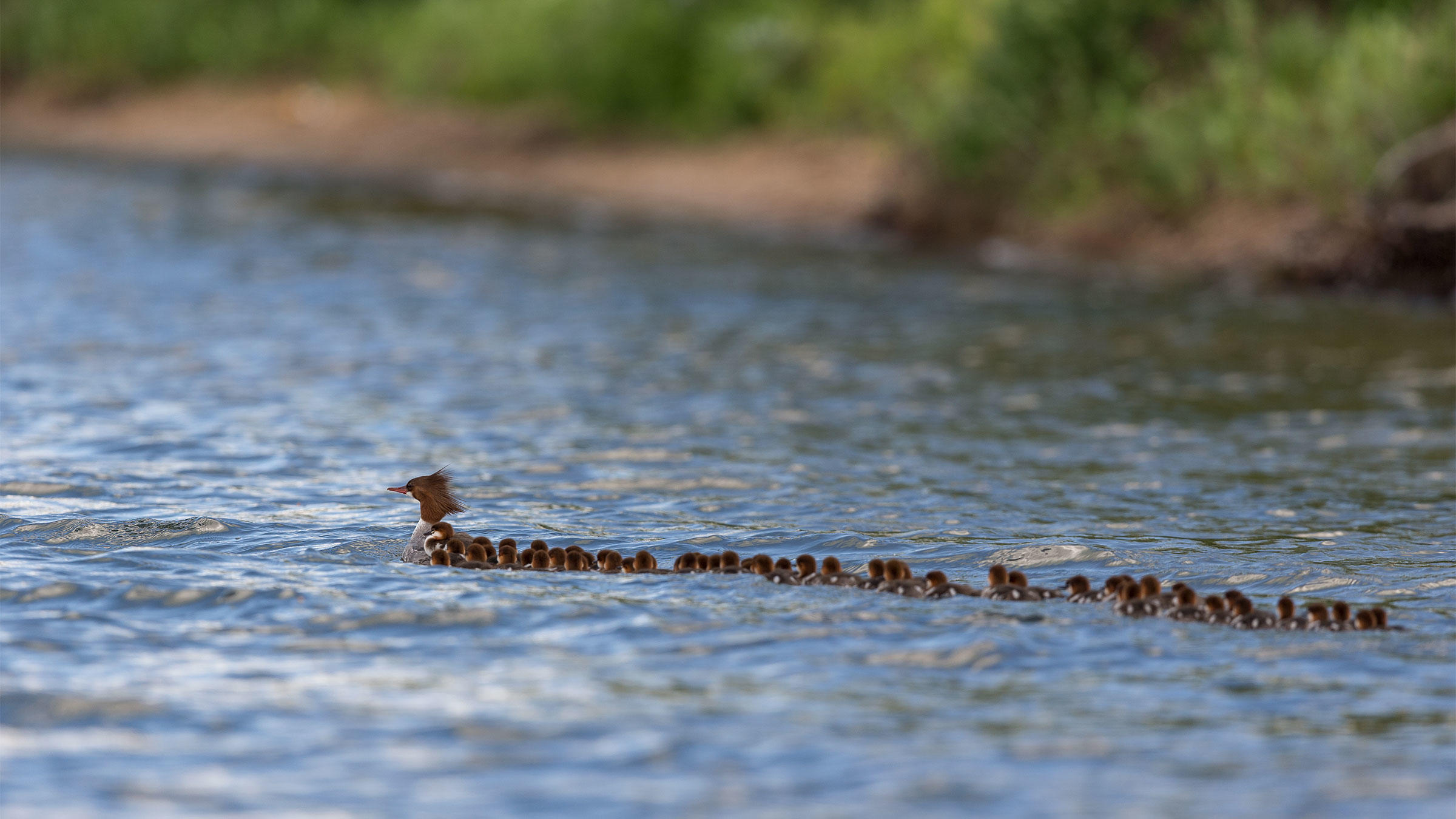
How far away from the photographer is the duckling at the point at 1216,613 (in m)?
10.7

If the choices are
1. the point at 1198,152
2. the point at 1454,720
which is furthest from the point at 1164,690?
the point at 1198,152

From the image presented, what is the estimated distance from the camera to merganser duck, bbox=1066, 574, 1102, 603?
1114cm

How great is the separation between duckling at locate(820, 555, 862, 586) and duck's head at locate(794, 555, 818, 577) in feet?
0.23

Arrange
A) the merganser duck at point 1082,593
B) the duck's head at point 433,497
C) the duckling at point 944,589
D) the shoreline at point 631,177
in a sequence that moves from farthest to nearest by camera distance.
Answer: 1. the shoreline at point 631,177
2. the duck's head at point 433,497
3. the duckling at point 944,589
4. the merganser duck at point 1082,593

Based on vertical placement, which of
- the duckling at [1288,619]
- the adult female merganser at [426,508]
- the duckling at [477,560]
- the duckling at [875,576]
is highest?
the adult female merganser at [426,508]

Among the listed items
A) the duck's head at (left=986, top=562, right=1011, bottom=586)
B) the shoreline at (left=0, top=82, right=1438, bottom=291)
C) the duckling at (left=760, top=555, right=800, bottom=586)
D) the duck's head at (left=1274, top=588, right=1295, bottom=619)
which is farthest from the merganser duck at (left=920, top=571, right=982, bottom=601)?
the shoreline at (left=0, top=82, right=1438, bottom=291)

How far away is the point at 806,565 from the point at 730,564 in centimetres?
49

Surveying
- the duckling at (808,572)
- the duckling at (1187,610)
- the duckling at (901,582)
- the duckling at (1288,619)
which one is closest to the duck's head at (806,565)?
the duckling at (808,572)

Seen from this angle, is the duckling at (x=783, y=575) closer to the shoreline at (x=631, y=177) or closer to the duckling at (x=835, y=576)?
the duckling at (x=835, y=576)

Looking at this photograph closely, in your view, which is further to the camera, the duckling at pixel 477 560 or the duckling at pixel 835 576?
the duckling at pixel 477 560

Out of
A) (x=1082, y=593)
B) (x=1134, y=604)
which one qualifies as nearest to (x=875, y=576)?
(x=1082, y=593)

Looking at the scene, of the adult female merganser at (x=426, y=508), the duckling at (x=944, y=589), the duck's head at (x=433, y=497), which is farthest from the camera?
the duck's head at (x=433, y=497)

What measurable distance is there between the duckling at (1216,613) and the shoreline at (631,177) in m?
16.8

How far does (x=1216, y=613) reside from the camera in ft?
35.1
